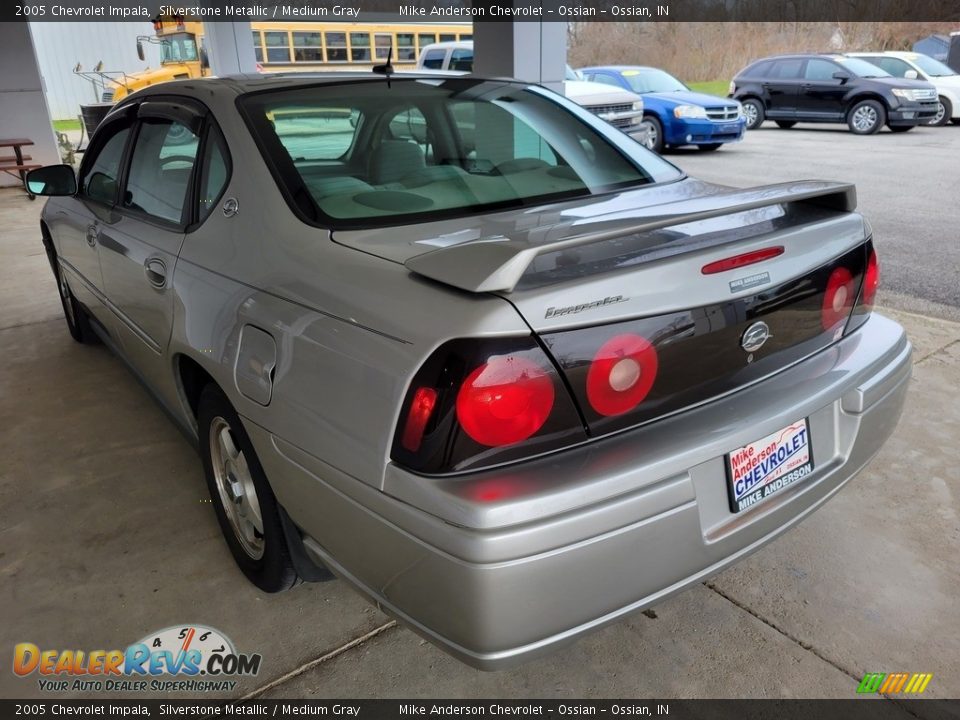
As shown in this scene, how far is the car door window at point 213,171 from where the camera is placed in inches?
85.8

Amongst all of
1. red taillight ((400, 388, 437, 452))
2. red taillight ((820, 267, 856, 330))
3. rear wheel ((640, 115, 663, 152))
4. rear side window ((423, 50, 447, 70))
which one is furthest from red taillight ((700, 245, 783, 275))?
rear side window ((423, 50, 447, 70))

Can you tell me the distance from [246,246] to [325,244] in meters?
0.31

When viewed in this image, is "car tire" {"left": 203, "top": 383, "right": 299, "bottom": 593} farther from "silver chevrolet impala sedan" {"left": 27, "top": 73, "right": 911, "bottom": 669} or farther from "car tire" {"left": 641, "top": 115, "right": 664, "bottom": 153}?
"car tire" {"left": 641, "top": 115, "right": 664, "bottom": 153}

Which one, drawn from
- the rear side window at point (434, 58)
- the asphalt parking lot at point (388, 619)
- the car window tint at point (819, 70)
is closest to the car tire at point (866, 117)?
the car window tint at point (819, 70)

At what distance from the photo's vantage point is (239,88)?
7.79ft

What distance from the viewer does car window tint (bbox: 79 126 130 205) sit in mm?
3078

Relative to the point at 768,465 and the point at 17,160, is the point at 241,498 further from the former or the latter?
the point at 17,160

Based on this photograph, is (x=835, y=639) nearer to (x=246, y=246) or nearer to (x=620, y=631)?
(x=620, y=631)

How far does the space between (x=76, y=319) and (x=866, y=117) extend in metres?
14.4

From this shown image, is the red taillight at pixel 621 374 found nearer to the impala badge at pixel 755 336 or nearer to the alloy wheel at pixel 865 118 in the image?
the impala badge at pixel 755 336

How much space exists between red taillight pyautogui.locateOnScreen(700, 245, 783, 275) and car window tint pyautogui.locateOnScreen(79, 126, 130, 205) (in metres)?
2.48

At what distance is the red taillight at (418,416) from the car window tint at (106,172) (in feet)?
7.22

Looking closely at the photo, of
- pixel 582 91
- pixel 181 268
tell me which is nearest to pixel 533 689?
pixel 181 268

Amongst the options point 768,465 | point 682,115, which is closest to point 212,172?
point 768,465
